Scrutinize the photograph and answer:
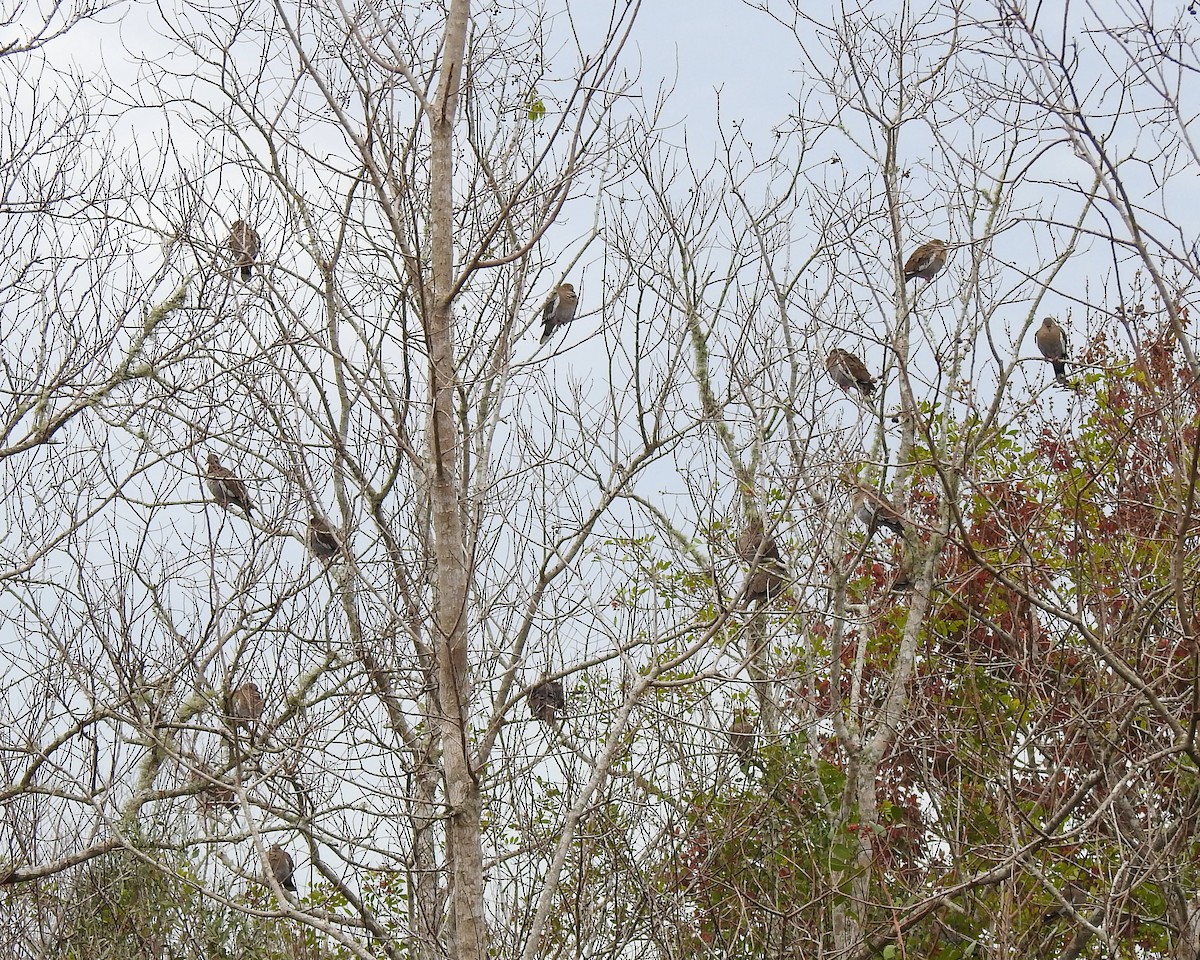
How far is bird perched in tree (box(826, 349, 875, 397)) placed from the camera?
29.6ft

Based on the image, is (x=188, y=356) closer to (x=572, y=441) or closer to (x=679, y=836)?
(x=572, y=441)

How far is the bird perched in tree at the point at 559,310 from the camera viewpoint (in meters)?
8.43

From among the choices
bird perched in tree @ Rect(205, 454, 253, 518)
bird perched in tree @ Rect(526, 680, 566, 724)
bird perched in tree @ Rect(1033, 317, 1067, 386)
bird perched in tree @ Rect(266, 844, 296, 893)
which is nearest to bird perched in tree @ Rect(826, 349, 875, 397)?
bird perched in tree @ Rect(1033, 317, 1067, 386)

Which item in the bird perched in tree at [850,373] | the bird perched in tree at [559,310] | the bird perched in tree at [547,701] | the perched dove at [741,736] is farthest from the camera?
the bird perched in tree at [850,373]

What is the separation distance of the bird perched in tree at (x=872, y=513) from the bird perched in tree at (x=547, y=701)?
70.6 inches

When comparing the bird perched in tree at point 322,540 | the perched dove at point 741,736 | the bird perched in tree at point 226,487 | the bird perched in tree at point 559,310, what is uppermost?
the bird perched in tree at point 559,310

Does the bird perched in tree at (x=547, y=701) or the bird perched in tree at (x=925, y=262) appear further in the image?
the bird perched in tree at (x=925, y=262)

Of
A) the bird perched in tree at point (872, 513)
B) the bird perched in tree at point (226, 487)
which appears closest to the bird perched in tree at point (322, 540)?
the bird perched in tree at point (226, 487)

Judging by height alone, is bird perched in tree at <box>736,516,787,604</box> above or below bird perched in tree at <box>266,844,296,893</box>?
above

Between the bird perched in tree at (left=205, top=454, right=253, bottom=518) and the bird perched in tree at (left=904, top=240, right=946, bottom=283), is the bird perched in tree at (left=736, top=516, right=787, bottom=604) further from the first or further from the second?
the bird perched in tree at (left=904, top=240, right=946, bottom=283)

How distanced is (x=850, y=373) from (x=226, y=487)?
435 centimetres

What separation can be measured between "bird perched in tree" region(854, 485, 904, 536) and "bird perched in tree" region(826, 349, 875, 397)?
32.3 inches

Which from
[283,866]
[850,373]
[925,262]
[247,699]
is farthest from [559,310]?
[283,866]

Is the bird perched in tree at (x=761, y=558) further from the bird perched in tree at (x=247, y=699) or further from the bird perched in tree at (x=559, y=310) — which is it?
the bird perched in tree at (x=247, y=699)
